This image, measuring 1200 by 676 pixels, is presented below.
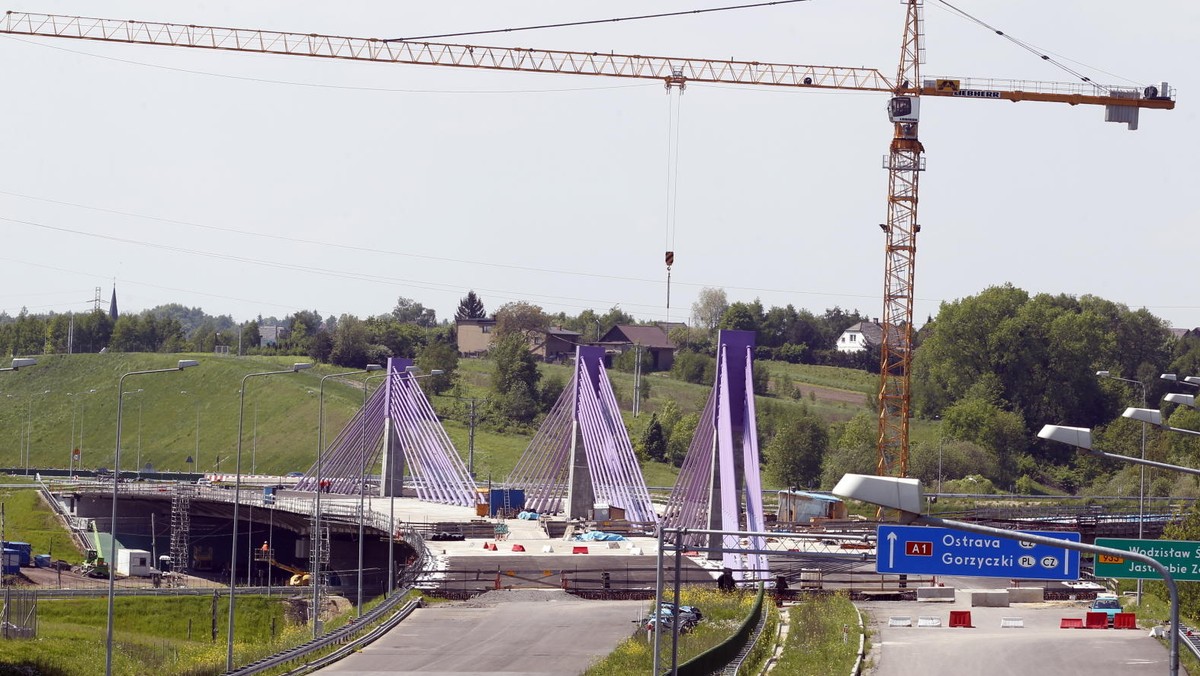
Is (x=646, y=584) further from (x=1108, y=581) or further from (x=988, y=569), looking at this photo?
(x=988, y=569)

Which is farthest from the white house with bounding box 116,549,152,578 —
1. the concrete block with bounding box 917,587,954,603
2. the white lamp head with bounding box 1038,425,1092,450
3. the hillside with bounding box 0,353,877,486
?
the white lamp head with bounding box 1038,425,1092,450

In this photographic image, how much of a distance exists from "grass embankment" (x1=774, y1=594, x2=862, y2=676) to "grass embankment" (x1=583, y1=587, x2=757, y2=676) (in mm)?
2039

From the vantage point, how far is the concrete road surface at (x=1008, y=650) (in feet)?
159

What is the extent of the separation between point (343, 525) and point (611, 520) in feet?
53.9

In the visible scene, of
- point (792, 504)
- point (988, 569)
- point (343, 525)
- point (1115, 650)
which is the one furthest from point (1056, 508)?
point (988, 569)

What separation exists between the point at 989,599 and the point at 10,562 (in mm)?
51264

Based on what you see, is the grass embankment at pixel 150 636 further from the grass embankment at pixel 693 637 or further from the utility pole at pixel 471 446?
the utility pole at pixel 471 446

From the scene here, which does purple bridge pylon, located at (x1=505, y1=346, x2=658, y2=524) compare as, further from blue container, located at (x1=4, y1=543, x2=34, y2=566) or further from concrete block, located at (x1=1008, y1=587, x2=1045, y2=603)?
blue container, located at (x1=4, y1=543, x2=34, y2=566)

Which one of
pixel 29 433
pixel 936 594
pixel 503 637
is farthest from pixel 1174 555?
pixel 29 433

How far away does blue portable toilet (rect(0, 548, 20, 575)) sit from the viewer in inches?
3329

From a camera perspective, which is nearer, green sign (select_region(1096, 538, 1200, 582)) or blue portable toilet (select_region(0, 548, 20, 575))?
green sign (select_region(1096, 538, 1200, 582))

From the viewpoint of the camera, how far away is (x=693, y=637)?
5216 centimetres

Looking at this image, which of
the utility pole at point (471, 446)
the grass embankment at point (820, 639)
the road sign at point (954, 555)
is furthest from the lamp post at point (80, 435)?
the road sign at point (954, 555)

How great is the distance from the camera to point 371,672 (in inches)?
1802
